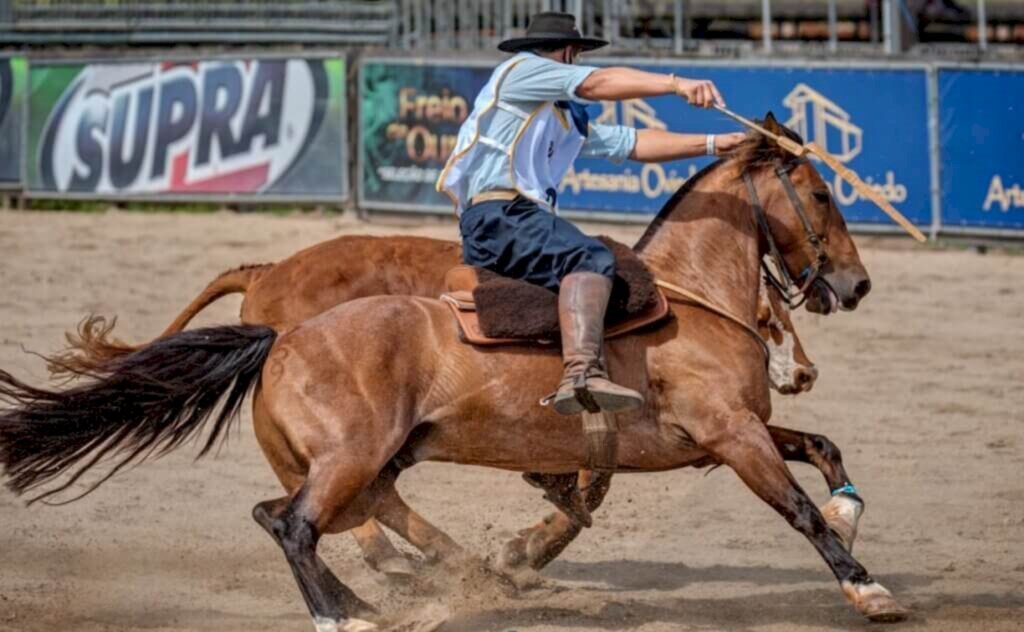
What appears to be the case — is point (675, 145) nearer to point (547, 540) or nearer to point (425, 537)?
point (547, 540)

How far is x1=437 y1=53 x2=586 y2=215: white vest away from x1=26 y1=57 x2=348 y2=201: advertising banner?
29.6 feet

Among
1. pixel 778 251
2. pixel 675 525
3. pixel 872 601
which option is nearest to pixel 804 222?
pixel 778 251

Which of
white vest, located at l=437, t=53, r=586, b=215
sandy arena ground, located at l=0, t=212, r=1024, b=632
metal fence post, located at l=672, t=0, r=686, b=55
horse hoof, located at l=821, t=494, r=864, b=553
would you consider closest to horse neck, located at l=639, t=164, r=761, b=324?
white vest, located at l=437, t=53, r=586, b=215

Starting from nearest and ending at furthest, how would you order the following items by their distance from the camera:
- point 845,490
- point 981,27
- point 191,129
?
point 845,490
point 191,129
point 981,27

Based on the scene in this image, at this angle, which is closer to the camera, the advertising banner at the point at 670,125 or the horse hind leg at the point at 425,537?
the horse hind leg at the point at 425,537

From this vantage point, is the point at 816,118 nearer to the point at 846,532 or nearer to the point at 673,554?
the point at 673,554

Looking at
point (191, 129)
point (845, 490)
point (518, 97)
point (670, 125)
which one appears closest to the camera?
point (518, 97)

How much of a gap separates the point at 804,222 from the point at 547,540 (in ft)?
5.44

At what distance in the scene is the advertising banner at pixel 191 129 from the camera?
15.2m

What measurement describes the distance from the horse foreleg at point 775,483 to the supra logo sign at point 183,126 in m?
9.70

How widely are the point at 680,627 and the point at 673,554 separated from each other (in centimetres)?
120

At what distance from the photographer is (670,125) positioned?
13.8m

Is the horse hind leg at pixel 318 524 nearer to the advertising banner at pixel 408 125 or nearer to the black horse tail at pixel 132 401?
the black horse tail at pixel 132 401

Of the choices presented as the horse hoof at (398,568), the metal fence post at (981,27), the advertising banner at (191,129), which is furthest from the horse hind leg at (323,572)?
the metal fence post at (981,27)
